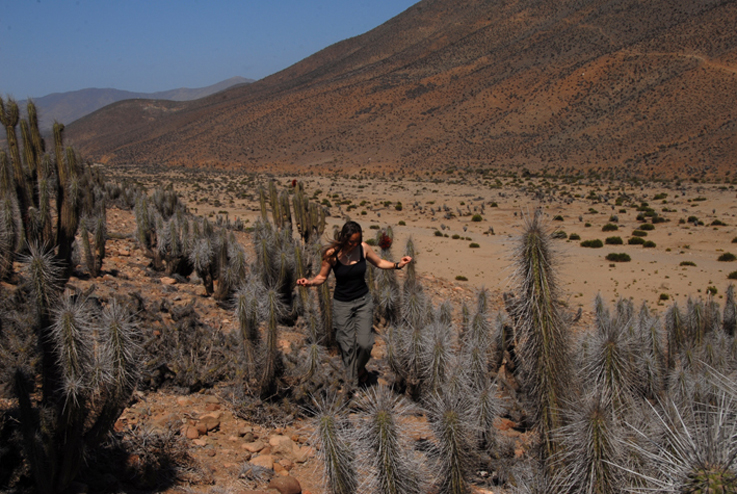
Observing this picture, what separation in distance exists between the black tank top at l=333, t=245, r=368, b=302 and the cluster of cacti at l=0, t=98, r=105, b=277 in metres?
3.35

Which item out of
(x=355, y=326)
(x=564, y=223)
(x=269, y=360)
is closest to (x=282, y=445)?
(x=269, y=360)

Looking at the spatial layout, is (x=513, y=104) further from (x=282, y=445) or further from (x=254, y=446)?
(x=254, y=446)

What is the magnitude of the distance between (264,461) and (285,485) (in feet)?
1.36

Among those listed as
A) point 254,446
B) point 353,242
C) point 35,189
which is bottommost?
point 254,446

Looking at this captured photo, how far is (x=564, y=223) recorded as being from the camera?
23.7 meters

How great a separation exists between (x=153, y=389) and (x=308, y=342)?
2.32m

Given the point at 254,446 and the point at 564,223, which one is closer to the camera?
the point at 254,446

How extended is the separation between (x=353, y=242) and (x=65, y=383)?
2381 mm

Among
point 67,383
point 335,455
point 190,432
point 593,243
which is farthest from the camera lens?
point 593,243

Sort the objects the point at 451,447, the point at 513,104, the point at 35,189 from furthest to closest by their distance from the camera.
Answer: the point at 513,104 < the point at 35,189 < the point at 451,447

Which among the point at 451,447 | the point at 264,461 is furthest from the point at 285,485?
the point at 451,447

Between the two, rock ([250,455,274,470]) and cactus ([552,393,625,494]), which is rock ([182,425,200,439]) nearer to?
rock ([250,455,274,470])

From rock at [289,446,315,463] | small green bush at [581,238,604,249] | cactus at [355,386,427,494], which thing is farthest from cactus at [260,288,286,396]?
small green bush at [581,238,604,249]

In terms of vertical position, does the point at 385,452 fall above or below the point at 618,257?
above
